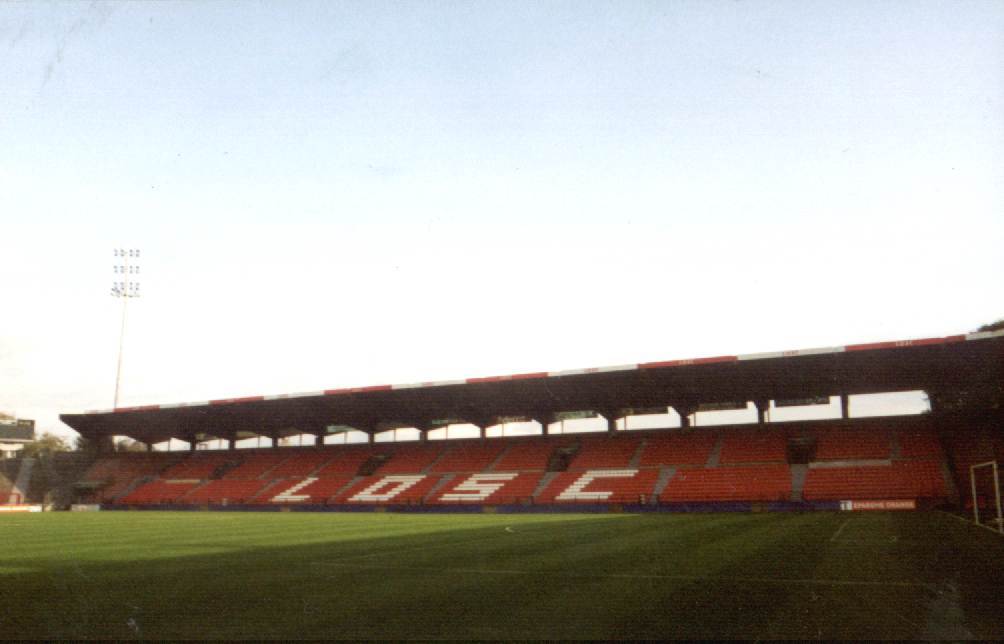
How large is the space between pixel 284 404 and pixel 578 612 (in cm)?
4147

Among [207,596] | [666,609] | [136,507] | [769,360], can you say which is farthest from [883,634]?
[136,507]

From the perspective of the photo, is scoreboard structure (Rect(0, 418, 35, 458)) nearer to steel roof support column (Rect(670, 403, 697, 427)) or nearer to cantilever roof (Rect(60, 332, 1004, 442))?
cantilever roof (Rect(60, 332, 1004, 442))

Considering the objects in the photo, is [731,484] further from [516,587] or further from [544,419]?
[516,587]

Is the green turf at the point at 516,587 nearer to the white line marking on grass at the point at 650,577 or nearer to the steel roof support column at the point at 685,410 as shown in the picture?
the white line marking on grass at the point at 650,577

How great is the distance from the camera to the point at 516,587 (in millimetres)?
9219

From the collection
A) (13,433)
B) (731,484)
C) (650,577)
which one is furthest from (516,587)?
(13,433)

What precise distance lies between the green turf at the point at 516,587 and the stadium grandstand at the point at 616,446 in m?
16.1

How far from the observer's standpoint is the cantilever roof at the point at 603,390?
3153 centimetres

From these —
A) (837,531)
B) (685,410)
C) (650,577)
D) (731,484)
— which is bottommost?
(837,531)

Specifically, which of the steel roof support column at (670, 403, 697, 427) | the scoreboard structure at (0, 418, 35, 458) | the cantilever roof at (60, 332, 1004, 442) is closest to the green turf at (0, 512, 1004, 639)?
the cantilever roof at (60, 332, 1004, 442)

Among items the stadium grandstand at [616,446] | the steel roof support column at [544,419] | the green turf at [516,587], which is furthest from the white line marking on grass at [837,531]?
the steel roof support column at [544,419]

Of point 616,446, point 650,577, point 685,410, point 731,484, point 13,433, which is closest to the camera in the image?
point 650,577

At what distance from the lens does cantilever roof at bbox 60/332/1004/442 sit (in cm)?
3153

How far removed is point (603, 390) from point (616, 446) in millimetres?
5241
